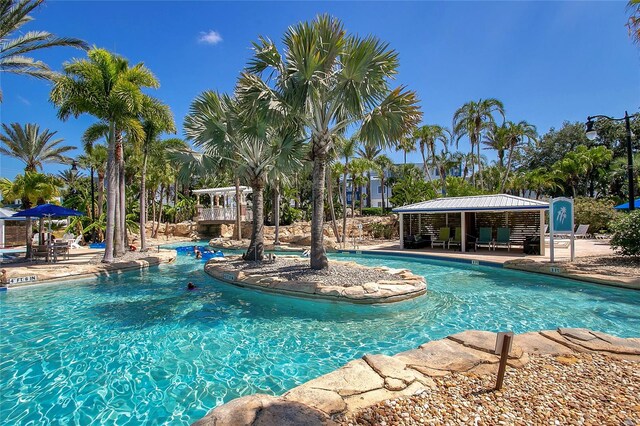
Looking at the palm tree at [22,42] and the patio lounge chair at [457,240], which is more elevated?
the palm tree at [22,42]

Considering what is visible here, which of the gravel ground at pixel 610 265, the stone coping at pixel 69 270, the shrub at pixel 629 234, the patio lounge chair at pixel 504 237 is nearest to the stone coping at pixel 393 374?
the gravel ground at pixel 610 265

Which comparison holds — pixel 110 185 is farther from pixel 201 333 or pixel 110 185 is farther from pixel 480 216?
pixel 480 216

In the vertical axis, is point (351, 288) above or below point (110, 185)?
below

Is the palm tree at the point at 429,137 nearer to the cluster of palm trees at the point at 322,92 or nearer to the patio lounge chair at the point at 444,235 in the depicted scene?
the patio lounge chair at the point at 444,235

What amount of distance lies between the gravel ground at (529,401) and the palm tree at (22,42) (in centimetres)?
1463

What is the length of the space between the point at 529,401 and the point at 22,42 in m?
16.0

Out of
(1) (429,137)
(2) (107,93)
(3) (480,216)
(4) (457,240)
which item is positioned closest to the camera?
(2) (107,93)

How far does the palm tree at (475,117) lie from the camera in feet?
84.8

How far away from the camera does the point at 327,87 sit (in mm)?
8469

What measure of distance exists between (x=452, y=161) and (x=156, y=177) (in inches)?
1106

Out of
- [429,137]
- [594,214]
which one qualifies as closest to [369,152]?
[429,137]

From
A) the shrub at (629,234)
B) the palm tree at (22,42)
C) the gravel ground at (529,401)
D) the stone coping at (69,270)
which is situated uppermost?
the palm tree at (22,42)

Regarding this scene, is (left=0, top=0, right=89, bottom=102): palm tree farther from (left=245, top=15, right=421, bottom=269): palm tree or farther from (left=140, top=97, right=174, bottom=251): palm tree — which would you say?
(left=245, top=15, right=421, bottom=269): palm tree

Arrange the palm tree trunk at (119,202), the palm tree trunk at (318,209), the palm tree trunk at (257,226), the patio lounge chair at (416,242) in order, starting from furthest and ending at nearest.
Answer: the patio lounge chair at (416,242) → the palm tree trunk at (119,202) → the palm tree trunk at (257,226) → the palm tree trunk at (318,209)
